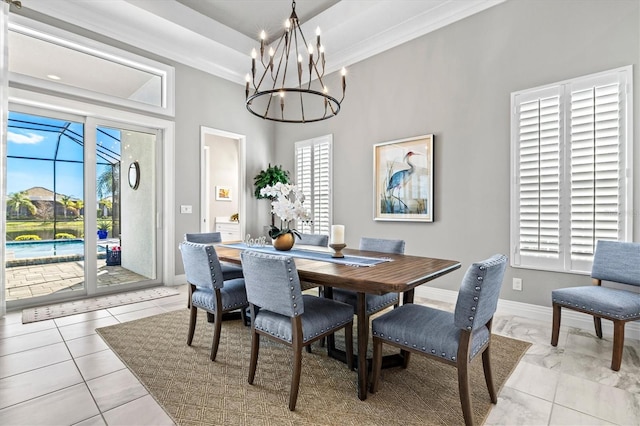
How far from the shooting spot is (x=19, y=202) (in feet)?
11.7

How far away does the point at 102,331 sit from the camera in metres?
2.92

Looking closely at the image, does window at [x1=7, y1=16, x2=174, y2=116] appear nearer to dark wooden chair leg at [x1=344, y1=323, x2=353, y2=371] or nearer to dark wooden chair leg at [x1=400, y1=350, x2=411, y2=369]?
dark wooden chair leg at [x1=344, y1=323, x2=353, y2=371]

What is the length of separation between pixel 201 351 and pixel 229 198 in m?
5.16

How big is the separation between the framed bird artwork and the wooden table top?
167 centimetres

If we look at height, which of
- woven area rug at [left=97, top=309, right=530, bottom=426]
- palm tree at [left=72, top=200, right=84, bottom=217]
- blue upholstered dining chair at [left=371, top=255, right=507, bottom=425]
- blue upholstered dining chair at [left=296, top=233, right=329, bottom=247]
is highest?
palm tree at [left=72, top=200, right=84, bottom=217]

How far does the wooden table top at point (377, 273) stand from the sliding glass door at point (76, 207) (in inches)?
105

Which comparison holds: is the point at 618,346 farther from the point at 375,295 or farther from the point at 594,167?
the point at 375,295

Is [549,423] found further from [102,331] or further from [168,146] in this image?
[168,146]

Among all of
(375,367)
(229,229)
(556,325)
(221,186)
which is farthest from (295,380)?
(221,186)

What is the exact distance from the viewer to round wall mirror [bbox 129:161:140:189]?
4.45 meters

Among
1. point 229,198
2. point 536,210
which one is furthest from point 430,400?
point 229,198

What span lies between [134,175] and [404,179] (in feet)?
12.1

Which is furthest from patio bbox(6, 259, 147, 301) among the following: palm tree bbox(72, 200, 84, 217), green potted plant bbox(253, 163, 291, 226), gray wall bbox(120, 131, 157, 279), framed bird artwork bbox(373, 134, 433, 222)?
framed bird artwork bbox(373, 134, 433, 222)

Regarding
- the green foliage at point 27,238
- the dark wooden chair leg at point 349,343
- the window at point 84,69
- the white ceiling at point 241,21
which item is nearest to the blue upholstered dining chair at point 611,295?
the dark wooden chair leg at point 349,343
